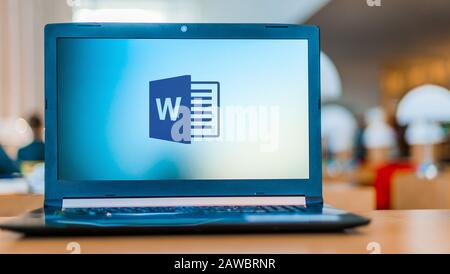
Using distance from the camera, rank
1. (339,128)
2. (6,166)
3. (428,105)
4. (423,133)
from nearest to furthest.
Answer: (6,166) → (428,105) → (423,133) → (339,128)

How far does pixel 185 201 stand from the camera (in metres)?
0.62

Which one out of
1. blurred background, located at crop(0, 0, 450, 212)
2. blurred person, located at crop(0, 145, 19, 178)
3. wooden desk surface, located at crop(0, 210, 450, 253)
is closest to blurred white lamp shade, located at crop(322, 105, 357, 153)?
blurred background, located at crop(0, 0, 450, 212)

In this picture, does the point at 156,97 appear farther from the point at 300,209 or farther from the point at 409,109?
the point at 409,109

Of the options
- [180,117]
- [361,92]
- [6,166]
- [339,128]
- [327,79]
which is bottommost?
[6,166]

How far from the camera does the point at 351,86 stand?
10.2m

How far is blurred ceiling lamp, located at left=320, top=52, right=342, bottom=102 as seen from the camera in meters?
0.66

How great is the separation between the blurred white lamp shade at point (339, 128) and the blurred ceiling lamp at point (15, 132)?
13.4 ft

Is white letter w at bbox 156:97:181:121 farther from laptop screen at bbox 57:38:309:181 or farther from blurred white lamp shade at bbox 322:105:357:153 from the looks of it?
blurred white lamp shade at bbox 322:105:357:153

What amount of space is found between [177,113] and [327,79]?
126 inches

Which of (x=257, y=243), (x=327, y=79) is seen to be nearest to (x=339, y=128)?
(x=327, y=79)

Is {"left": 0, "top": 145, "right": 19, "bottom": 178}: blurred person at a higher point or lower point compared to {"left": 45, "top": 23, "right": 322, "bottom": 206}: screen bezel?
lower

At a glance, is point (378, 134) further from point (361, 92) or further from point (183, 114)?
point (183, 114)

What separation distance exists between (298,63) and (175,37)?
5.3 inches

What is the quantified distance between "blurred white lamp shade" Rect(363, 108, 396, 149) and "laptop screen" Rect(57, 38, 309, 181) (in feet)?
23.2
